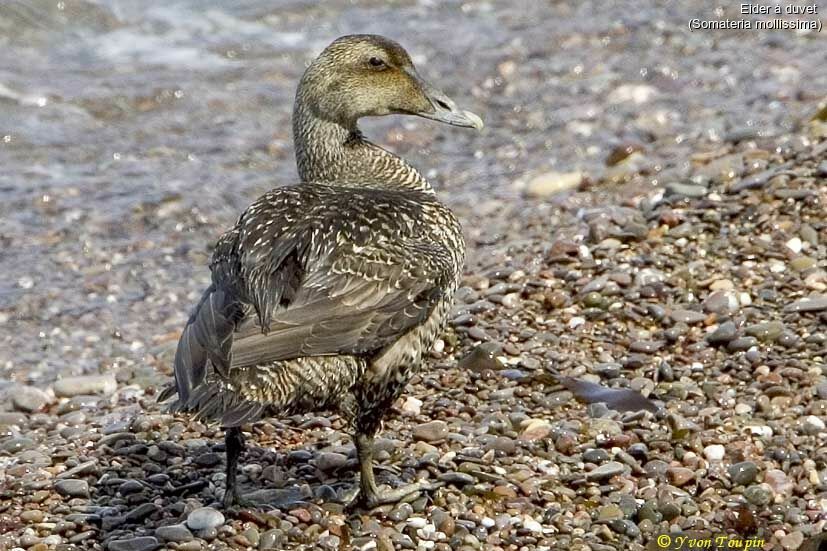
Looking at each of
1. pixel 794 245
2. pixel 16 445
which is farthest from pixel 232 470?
pixel 794 245

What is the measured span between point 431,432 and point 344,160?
117 centimetres

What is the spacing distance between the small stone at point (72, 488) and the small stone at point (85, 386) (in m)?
1.31

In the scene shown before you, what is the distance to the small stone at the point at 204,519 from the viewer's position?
462cm

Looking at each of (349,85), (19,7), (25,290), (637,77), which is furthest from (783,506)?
(19,7)

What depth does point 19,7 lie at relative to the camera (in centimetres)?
1239

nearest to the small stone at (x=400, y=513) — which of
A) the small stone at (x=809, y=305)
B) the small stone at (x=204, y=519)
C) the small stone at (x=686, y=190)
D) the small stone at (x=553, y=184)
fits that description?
the small stone at (x=204, y=519)

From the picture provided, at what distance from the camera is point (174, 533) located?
180 inches

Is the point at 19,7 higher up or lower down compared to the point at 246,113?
higher up

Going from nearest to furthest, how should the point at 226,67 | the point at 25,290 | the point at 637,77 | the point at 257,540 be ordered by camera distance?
the point at 257,540
the point at 25,290
the point at 637,77
the point at 226,67

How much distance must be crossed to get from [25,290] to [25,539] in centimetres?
318

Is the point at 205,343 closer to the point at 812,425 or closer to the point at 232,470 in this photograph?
the point at 232,470

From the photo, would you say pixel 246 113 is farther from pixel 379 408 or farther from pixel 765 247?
pixel 379 408

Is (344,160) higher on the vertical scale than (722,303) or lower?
higher

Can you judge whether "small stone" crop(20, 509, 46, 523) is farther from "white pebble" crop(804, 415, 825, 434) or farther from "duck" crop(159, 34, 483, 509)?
"white pebble" crop(804, 415, 825, 434)
